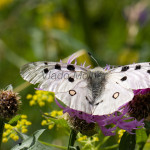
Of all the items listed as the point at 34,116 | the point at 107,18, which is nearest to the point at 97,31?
the point at 107,18

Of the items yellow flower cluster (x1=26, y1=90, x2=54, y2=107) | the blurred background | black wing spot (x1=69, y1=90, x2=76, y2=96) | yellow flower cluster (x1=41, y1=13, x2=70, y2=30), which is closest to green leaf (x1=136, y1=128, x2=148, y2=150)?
black wing spot (x1=69, y1=90, x2=76, y2=96)

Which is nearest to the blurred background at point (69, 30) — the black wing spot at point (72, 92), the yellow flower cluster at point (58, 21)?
the yellow flower cluster at point (58, 21)

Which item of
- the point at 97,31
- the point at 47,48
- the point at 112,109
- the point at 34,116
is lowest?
the point at 34,116

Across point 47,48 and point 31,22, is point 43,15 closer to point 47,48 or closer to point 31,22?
point 31,22

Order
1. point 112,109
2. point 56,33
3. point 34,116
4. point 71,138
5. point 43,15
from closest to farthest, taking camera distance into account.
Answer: point 112,109 < point 71,138 < point 34,116 < point 56,33 < point 43,15

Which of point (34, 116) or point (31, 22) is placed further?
point (31, 22)

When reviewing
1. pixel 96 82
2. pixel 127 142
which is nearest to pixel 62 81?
pixel 96 82

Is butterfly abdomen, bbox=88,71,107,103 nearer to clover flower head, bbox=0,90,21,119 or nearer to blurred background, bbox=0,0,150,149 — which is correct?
clover flower head, bbox=0,90,21,119

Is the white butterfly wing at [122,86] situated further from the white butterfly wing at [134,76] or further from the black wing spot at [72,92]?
the black wing spot at [72,92]
